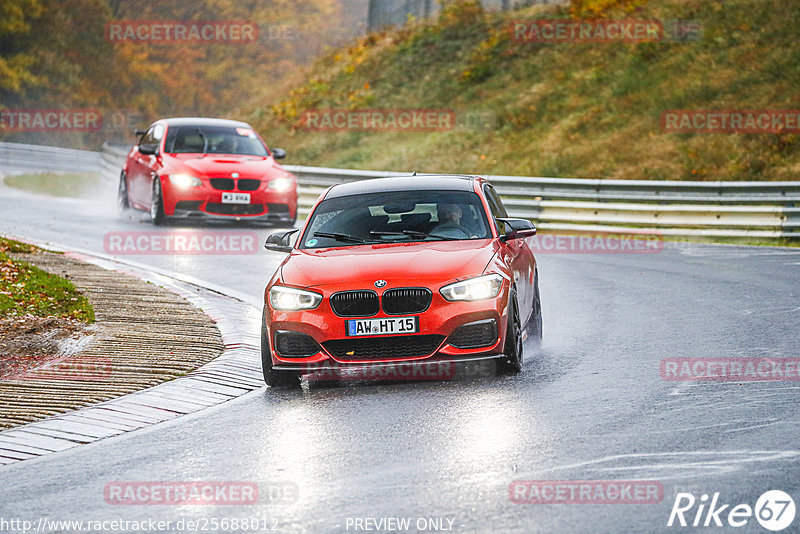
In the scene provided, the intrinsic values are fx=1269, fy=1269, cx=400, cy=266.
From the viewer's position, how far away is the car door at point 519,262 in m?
9.98

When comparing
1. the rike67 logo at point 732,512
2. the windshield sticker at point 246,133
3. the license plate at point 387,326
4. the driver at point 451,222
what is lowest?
the rike67 logo at point 732,512

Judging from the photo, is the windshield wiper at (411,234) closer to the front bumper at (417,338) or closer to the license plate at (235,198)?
the front bumper at (417,338)

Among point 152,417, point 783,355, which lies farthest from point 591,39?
point 152,417

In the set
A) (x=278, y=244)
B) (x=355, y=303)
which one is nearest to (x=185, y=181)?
(x=278, y=244)

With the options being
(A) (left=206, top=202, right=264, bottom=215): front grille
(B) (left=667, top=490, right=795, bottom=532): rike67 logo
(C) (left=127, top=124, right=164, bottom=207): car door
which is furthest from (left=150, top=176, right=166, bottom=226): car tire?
(B) (left=667, top=490, right=795, bottom=532): rike67 logo

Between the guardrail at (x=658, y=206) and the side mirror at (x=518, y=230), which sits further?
the guardrail at (x=658, y=206)

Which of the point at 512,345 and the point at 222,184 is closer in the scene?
the point at 512,345

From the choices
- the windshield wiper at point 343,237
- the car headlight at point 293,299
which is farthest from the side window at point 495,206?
the car headlight at point 293,299

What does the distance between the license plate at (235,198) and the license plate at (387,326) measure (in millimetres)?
11593

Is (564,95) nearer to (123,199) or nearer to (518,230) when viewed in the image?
(123,199)

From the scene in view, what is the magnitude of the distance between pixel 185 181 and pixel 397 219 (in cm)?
1038

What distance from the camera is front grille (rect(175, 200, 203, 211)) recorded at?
20125 millimetres

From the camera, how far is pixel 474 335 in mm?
9016

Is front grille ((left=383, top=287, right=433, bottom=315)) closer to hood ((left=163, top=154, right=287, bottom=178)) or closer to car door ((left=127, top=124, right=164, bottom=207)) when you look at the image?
hood ((left=163, top=154, right=287, bottom=178))
